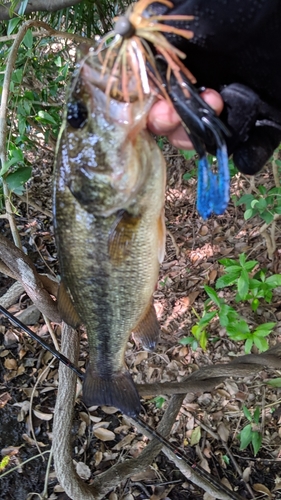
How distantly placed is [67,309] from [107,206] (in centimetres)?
48

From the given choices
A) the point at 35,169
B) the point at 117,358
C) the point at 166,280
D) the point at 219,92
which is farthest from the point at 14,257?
the point at 35,169

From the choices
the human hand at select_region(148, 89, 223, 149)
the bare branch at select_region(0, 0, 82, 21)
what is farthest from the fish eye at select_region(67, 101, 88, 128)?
the bare branch at select_region(0, 0, 82, 21)

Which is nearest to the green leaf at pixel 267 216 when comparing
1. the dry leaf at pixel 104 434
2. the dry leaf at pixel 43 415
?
the dry leaf at pixel 104 434

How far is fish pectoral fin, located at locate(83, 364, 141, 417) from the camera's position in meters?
1.77

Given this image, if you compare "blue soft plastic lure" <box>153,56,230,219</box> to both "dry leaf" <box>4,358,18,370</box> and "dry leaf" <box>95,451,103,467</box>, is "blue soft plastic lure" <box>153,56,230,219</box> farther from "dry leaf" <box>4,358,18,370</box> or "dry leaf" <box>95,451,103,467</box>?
"dry leaf" <box>4,358,18,370</box>

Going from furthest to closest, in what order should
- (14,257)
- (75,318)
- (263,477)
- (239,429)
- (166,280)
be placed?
(166,280) < (239,429) < (263,477) < (14,257) < (75,318)

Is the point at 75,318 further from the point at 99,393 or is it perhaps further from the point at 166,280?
the point at 166,280

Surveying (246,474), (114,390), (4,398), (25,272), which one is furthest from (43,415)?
(114,390)

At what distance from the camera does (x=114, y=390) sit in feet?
5.81

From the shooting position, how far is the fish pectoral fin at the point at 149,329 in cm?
166

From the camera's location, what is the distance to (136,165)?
4.12 feet

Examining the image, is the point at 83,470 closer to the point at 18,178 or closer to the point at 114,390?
the point at 114,390

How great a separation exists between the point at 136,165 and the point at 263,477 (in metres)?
2.75

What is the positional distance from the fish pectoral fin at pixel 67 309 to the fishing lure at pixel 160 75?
2.18 feet
